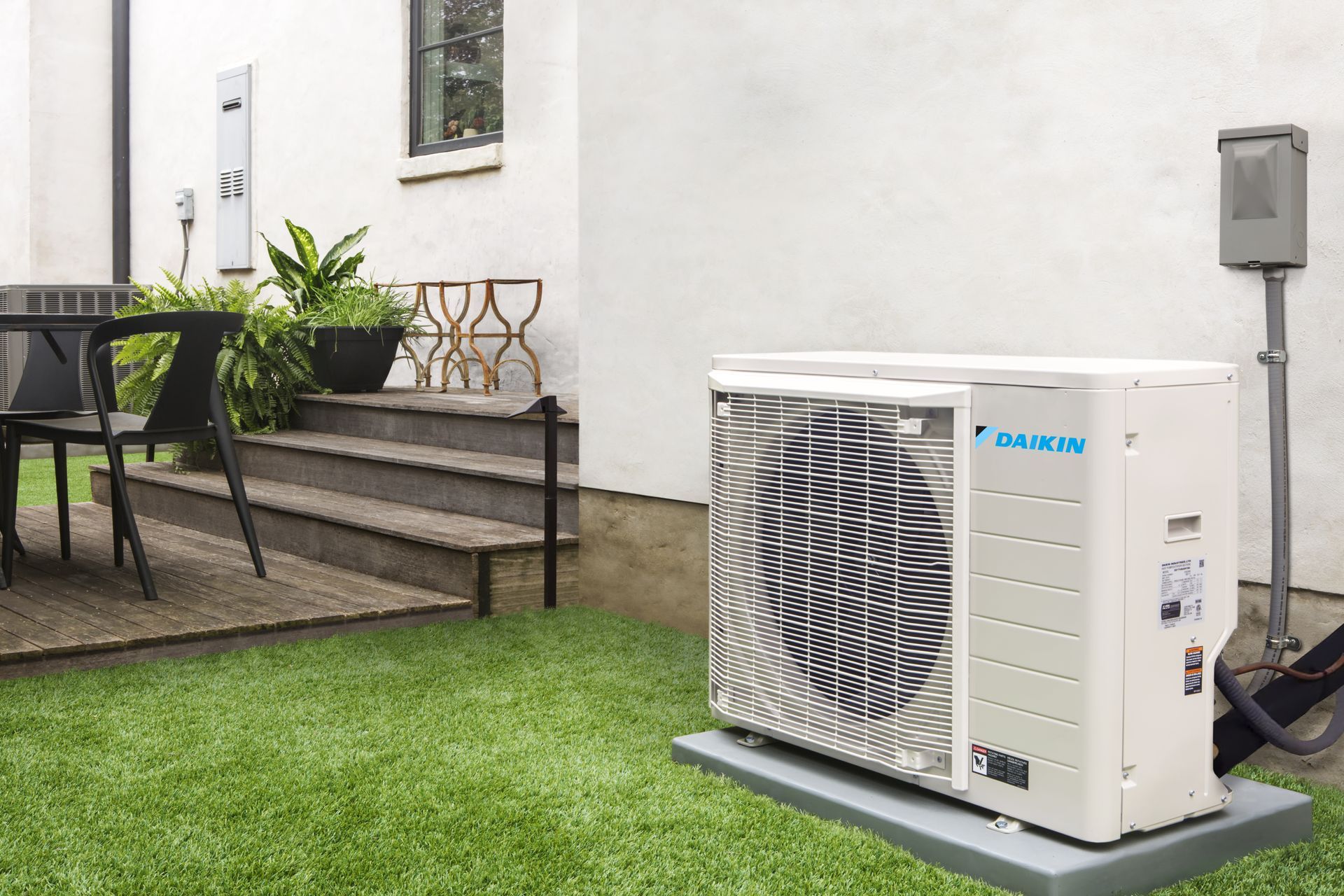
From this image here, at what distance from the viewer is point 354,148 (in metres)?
7.37

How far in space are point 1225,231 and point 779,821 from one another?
4.45ft

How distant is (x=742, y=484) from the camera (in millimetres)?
2230

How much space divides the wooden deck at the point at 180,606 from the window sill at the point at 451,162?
2845 millimetres

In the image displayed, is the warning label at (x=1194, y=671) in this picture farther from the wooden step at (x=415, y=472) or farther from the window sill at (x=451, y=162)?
the window sill at (x=451, y=162)

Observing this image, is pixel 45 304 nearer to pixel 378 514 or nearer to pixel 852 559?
pixel 378 514

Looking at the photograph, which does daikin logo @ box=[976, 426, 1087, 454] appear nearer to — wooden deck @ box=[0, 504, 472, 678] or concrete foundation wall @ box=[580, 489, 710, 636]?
concrete foundation wall @ box=[580, 489, 710, 636]

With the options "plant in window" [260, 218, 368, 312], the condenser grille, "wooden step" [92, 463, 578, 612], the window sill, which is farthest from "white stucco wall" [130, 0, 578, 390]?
the condenser grille

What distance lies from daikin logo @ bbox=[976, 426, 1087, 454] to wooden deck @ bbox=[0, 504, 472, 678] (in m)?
2.12

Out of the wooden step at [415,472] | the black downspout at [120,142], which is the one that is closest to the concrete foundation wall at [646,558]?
the wooden step at [415,472]

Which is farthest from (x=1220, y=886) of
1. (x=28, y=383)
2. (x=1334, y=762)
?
(x=28, y=383)

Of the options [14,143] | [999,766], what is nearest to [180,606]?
[999,766]

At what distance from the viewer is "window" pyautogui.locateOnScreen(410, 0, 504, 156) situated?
6605 mm

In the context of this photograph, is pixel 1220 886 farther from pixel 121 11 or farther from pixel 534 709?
pixel 121 11

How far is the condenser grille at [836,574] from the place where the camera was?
192 cm
